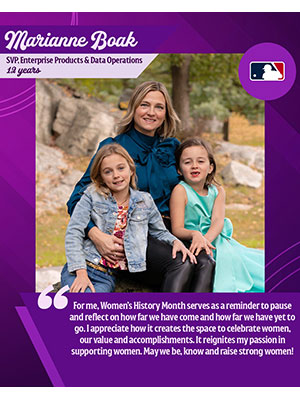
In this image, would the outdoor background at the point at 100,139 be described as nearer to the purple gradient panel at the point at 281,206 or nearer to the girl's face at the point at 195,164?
the girl's face at the point at 195,164

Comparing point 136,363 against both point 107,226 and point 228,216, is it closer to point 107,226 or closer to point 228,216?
point 107,226

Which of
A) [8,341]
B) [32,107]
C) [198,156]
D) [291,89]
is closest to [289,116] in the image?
[291,89]

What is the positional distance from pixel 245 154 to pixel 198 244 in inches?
312

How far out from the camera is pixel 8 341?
3.04 metres

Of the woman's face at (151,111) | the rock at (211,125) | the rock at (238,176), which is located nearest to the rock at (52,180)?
the rock at (238,176)

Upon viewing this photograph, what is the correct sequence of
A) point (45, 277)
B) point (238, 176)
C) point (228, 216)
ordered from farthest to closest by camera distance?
1. point (238, 176)
2. point (228, 216)
3. point (45, 277)

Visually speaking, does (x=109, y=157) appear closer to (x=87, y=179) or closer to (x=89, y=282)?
(x=87, y=179)

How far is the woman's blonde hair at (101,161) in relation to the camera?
10.4 ft

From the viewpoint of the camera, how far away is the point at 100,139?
920 centimetres

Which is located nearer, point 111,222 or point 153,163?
point 111,222

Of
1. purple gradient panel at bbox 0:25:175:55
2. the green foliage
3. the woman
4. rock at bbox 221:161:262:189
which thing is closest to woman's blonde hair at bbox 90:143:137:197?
the woman

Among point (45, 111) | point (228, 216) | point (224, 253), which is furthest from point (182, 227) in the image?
point (45, 111)

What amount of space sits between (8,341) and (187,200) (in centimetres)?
144

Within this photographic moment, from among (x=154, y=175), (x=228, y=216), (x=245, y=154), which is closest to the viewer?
(x=154, y=175)
